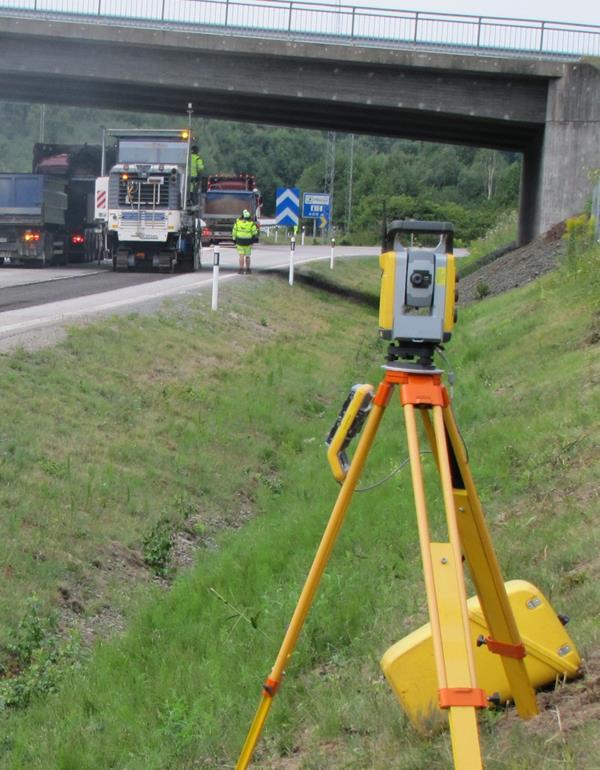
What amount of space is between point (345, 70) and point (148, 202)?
6589 millimetres

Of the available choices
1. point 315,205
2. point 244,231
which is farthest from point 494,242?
point 244,231

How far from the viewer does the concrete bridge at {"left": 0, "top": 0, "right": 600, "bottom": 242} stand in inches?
1336

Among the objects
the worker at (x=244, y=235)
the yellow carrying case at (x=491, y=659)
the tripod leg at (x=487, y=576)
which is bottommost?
the yellow carrying case at (x=491, y=659)

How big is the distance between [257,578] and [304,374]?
1064 cm

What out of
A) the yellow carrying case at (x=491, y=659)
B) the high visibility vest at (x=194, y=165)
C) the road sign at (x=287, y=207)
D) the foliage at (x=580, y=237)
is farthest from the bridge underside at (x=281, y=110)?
the yellow carrying case at (x=491, y=659)

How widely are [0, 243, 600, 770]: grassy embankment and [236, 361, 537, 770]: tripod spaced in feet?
1.36

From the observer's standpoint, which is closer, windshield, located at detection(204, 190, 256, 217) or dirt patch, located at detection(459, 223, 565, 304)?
dirt patch, located at detection(459, 223, 565, 304)

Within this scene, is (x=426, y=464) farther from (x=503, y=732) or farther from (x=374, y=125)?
(x=374, y=125)

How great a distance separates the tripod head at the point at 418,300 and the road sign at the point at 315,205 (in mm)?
53602

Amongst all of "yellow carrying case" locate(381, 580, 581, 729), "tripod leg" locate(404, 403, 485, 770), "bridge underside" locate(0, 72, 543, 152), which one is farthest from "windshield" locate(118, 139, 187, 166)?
"tripod leg" locate(404, 403, 485, 770)

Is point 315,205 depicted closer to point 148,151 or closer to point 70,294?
point 148,151

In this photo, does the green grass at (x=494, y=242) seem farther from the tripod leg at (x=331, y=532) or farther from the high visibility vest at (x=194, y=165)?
the tripod leg at (x=331, y=532)

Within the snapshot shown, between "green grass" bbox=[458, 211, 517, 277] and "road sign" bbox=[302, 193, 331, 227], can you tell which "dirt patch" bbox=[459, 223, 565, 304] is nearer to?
"green grass" bbox=[458, 211, 517, 277]

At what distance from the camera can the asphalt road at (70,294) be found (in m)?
17.1
